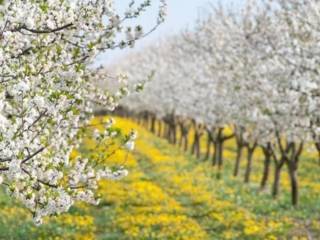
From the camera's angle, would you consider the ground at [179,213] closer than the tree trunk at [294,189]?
Yes

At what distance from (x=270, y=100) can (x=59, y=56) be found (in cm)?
1682

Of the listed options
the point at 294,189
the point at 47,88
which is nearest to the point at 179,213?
the point at 294,189

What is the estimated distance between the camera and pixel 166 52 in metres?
85.8

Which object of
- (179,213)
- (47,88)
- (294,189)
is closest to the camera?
(47,88)

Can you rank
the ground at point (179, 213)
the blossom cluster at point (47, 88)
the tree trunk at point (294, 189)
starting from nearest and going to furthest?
the blossom cluster at point (47, 88)
the ground at point (179, 213)
the tree trunk at point (294, 189)

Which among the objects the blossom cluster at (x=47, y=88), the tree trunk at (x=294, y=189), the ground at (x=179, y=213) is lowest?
the ground at (x=179, y=213)


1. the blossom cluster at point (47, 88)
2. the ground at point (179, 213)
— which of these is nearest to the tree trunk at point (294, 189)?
the ground at point (179, 213)

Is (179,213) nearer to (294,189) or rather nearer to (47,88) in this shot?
(294,189)

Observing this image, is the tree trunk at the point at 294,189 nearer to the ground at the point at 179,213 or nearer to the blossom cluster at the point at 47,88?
the ground at the point at 179,213

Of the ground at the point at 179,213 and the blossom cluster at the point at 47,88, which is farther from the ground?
the blossom cluster at the point at 47,88

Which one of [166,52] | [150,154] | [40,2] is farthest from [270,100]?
[166,52]

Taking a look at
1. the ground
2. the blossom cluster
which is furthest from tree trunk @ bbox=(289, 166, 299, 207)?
the blossom cluster

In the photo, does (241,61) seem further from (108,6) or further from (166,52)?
(166,52)

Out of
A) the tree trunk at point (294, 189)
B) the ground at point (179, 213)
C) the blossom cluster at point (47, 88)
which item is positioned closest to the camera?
the blossom cluster at point (47, 88)
